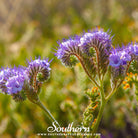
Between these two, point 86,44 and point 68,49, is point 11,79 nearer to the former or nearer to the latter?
point 68,49

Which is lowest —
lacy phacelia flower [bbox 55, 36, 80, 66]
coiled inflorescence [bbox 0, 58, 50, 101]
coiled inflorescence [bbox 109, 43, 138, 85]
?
coiled inflorescence [bbox 109, 43, 138, 85]

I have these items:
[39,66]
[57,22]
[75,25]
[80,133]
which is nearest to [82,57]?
[39,66]

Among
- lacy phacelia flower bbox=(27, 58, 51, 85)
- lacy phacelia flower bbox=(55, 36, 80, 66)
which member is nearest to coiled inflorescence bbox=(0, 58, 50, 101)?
lacy phacelia flower bbox=(27, 58, 51, 85)

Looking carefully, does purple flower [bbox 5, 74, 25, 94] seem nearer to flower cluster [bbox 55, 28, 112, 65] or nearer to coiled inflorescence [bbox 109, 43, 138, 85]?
flower cluster [bbox 55, 28, 112, 65]

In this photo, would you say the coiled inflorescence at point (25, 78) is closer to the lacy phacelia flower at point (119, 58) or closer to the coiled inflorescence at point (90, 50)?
the coiled inflorescence at point (90, 50)

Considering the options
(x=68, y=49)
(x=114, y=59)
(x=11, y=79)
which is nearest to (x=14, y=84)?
(x=11, y=79)

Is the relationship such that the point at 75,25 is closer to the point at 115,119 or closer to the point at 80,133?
the point at 115,119

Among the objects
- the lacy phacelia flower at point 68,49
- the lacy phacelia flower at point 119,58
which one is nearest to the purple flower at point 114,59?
the lacy phacelia flower at point 119,58
